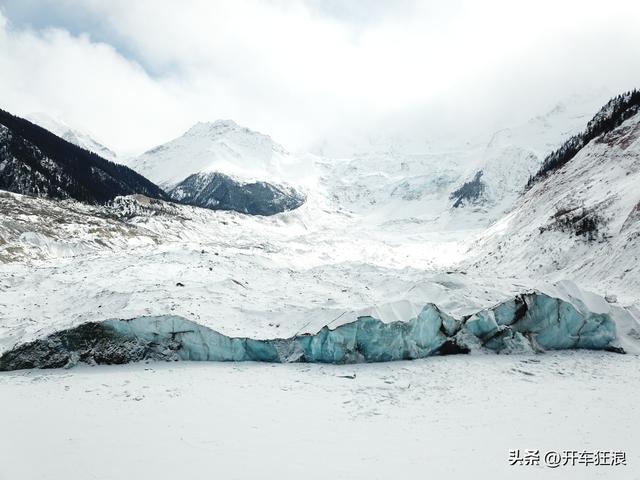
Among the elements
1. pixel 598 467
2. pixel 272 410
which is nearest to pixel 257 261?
pixel 272 410

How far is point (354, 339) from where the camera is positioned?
52.2 ft

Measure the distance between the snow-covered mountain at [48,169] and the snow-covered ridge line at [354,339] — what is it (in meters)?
80.1

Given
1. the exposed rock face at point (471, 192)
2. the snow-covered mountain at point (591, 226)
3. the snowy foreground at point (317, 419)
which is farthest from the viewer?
the exposed rock face at point (471, 192)

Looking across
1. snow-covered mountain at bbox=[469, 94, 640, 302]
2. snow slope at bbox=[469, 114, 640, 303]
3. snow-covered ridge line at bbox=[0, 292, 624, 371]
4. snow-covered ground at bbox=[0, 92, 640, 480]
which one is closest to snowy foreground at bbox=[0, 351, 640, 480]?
snow-covered ground at bbox=[0, 92, 640, 480]

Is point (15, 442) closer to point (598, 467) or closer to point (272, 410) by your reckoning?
point (272, 410)

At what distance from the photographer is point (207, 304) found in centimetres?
1809

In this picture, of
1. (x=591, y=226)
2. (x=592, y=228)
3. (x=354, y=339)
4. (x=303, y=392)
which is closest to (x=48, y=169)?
(x=354, y=339)

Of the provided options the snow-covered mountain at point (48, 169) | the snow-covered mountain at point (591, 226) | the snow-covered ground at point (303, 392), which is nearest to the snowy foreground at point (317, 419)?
the snow-covered ground at point (303, 392)

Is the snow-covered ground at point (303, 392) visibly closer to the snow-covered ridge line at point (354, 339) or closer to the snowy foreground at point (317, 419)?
the snowy foreground at point (317, 419)

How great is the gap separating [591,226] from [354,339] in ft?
81.1

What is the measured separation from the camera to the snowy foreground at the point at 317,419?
336 inches

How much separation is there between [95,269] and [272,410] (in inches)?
922

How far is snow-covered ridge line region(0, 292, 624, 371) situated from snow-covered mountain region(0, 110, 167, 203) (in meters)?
80.1

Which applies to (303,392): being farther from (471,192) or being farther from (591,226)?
(471,192)
